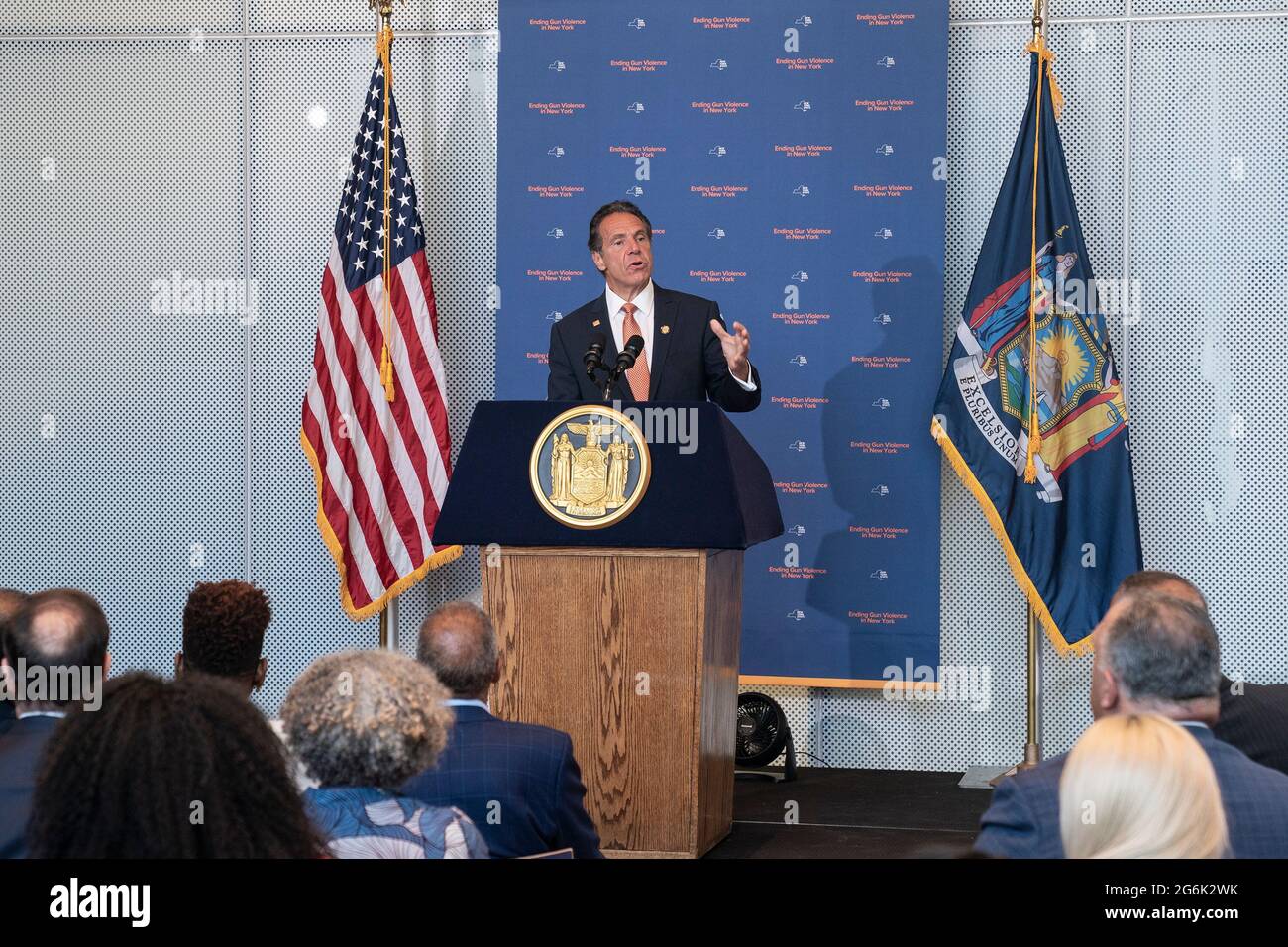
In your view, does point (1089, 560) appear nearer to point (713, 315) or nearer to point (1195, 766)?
point (713, 315)

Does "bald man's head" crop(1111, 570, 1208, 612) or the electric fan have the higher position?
"bald man's head" crop(1111, 570, 1208, 612)

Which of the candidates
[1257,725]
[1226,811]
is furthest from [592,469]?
[1226,811]

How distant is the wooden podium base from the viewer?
415 cm

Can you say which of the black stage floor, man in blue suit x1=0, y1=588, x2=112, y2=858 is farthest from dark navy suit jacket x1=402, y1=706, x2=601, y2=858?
the black stage floor

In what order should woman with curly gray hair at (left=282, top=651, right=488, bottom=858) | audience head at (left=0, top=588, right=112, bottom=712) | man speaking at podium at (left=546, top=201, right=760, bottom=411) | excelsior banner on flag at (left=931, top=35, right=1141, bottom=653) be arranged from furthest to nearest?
excelsior banner on flag at (left=931, top=35, right=1141, bottom=653)
man speaking at podium at (left=546, top=201, right=760, bottom=411)
audience head at (left=0, top=588, right=112, bottom=712)
woman with curly gray hair at (left=282, top=651, right=488, bottom=858)

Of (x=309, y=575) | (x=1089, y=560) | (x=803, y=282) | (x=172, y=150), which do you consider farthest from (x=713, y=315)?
(x=172, y=150)

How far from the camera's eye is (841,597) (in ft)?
20.8

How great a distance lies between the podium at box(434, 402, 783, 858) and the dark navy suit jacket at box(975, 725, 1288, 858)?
1986 millimetres

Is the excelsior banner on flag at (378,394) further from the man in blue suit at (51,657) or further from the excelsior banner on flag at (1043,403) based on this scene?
the man in blue suit at (51,657)

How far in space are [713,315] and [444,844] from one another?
3159 mm

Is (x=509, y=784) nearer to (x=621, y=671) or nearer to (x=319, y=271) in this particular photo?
(x=621, y=671)

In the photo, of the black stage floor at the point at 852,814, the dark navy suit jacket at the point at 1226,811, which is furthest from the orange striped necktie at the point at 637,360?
the dark navy suit jacket at the point at 1226,811

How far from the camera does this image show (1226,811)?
6.63 feet

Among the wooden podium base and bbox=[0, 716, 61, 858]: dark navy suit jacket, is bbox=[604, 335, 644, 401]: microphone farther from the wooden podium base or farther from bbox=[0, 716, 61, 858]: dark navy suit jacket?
bbox=[0, 716, 61, 858]: dark navy suit jacket
